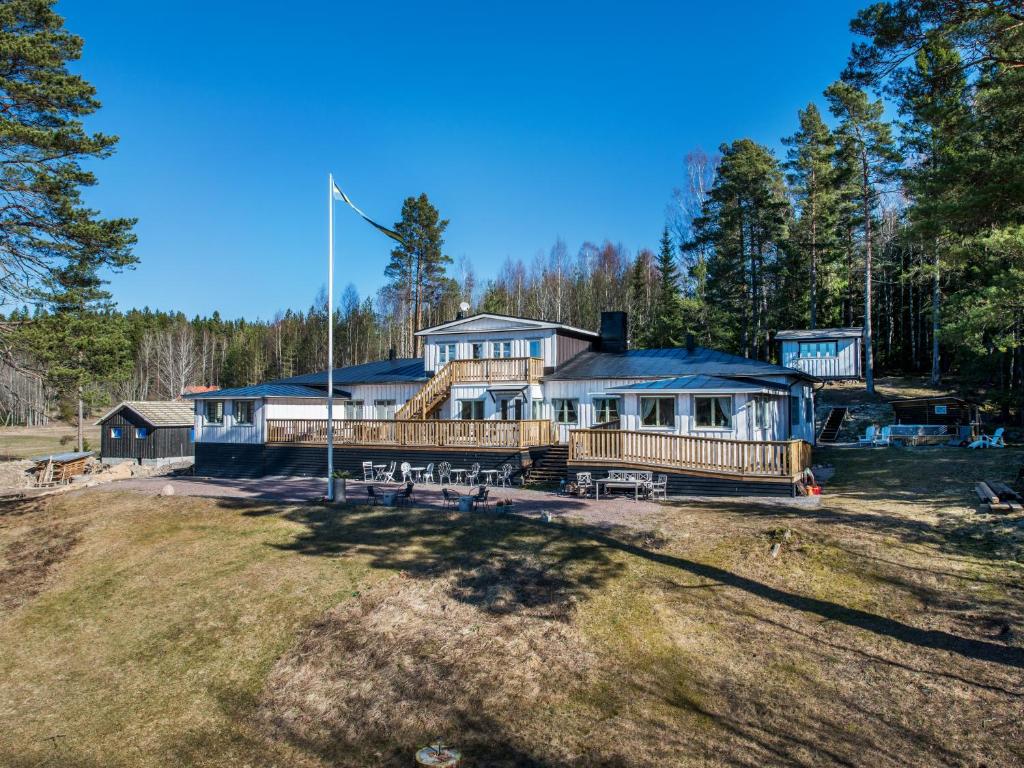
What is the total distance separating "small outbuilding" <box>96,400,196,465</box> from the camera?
3791 centimetres

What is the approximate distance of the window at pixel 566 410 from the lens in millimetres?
28406

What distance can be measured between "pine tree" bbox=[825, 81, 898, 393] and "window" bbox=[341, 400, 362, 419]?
28.5m

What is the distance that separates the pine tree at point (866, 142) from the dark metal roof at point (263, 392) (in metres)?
30.8

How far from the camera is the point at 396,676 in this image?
32.9 ft

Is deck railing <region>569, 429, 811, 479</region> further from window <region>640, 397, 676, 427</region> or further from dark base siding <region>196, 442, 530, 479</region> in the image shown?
dark base siding <region>196, 442, 530, 479</region>

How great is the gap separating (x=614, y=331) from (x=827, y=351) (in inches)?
617

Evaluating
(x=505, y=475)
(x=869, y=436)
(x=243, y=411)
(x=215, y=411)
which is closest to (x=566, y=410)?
(x=505, y=475)

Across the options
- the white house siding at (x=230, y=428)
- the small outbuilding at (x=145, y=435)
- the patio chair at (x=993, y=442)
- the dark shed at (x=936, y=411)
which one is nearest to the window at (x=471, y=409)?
the white house siding at (x=230, y=428)

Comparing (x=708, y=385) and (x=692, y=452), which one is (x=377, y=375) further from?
(x=692, y=452)

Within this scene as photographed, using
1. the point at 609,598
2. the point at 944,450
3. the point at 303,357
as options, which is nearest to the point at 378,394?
the point at 609,598

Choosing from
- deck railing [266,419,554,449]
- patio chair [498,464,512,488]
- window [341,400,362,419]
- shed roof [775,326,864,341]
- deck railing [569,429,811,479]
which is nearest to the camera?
deck railing [569,429,811,479]

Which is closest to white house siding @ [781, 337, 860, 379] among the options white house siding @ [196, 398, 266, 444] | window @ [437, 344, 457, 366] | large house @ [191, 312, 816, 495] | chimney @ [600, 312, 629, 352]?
large house @ [191, 312, 816, 495]

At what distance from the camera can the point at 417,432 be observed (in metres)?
26.1

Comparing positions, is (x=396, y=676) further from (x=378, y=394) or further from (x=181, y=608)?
(x=378, y=394)
